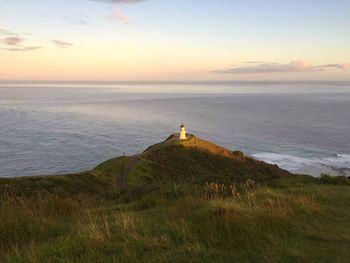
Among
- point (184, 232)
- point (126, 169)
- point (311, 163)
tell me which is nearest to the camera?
point (184, 232)

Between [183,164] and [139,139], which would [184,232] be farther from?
[139,139]

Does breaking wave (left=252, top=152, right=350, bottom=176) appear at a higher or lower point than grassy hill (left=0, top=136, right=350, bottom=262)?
lower

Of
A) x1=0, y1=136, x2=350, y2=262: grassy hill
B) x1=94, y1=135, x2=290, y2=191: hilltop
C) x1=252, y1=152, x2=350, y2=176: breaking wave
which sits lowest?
x1=252, y1=152, x2=350, y2=176: breaking wave

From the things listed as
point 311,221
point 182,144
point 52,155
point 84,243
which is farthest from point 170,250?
point 52,155

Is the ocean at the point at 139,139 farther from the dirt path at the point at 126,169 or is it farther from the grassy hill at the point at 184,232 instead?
the grassy hill at the point at 184,232

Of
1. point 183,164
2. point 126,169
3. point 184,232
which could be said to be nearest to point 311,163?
point 183,164

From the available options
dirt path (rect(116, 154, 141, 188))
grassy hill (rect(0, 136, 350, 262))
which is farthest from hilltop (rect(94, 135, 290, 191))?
grassy hill (rect(0, 136, 350, 262))

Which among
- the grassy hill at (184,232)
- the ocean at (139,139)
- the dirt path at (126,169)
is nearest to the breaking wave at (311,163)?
the ocean at (139,139)

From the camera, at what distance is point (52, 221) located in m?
7.52

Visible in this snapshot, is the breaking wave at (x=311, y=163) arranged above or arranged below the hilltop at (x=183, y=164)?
below

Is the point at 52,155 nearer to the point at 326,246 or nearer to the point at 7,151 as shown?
the point at 7,151

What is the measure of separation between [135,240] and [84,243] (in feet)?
2.60

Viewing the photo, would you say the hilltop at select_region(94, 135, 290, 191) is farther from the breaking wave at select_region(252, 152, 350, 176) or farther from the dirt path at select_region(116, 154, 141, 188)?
the breaking wave at select_region(252, 152, 350, 176)

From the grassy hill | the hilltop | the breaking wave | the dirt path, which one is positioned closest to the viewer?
the grassy hill
